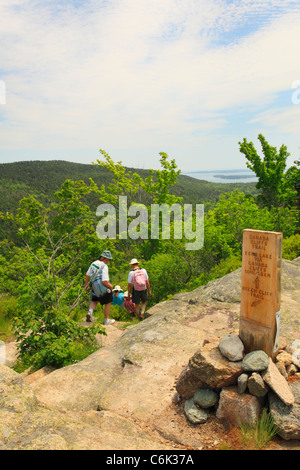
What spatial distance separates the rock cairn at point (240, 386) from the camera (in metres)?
3.39

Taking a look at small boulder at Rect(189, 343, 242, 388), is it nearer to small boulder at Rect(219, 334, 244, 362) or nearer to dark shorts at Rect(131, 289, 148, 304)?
small boulder at Rect(219, 334, 244, 362)

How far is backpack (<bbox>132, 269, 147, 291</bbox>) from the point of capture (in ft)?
27.9

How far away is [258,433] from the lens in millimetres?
3336

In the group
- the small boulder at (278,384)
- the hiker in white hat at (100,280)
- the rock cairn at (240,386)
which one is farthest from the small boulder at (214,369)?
the hiker in white hat at (100,280)

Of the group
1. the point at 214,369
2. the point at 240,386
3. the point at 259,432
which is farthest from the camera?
the point at 214,369

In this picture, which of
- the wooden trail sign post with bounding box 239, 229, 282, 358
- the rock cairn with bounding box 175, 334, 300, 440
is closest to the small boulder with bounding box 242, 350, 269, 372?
the rock cairn with bounding box 175, 334, 300, 440

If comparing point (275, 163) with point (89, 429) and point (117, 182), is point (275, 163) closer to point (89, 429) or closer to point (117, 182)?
point (117, 182)

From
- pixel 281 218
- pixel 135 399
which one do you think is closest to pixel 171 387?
pixel 135 399

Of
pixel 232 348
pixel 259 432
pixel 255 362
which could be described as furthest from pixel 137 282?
pixel 259 432

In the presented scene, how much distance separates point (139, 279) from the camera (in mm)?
8492

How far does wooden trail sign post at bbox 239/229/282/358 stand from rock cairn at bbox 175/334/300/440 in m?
0.20

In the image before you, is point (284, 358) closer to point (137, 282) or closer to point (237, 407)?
point (237, 407)

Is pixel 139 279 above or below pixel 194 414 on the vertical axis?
above

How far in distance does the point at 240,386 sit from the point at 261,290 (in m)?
1.16
